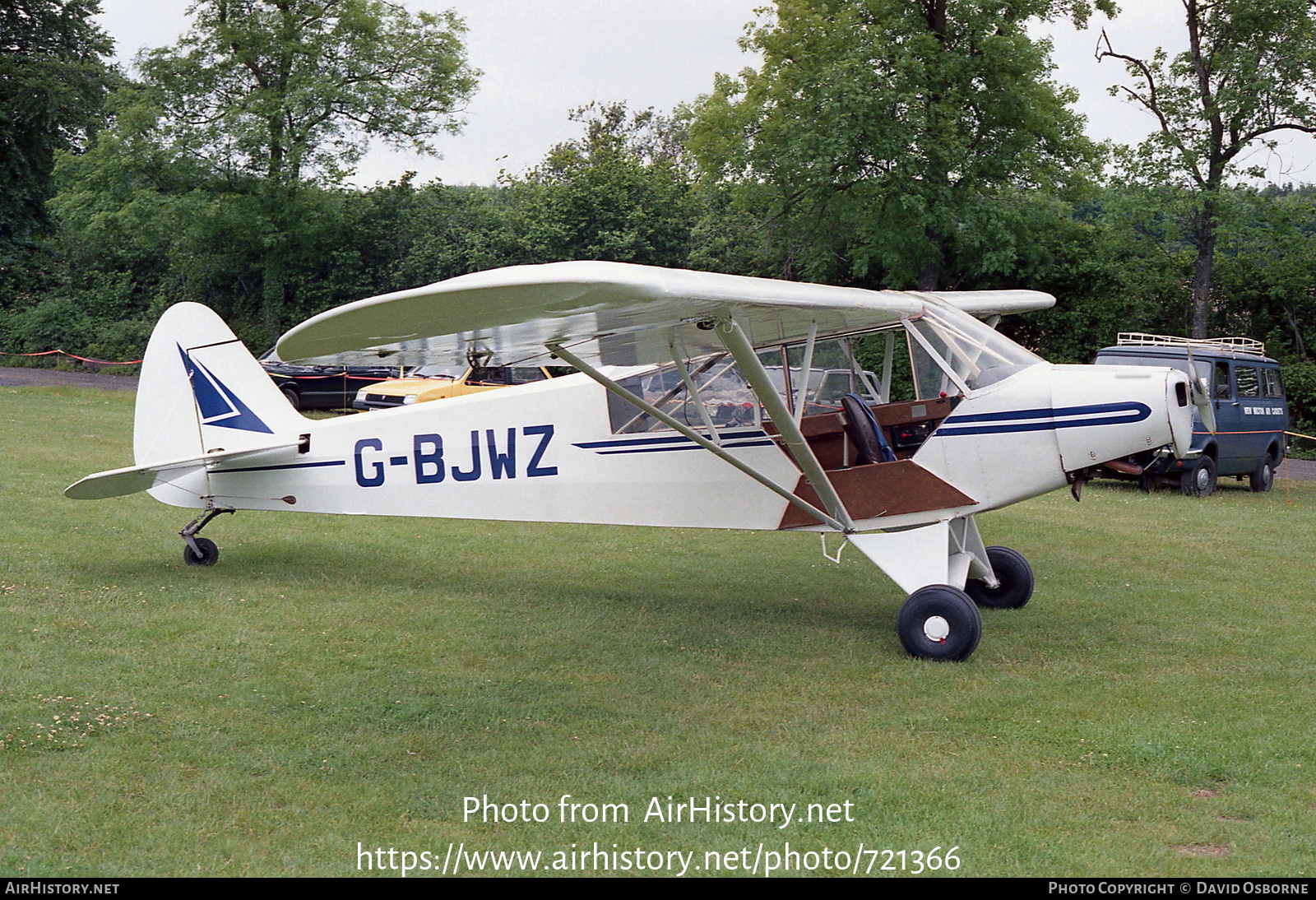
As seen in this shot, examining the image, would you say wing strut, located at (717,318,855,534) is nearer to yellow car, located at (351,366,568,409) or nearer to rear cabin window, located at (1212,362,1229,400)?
rear cabin window, located at (1212,362,1229,400)

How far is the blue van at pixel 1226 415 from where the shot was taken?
16.1m

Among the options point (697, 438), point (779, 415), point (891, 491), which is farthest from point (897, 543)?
point (697, 438)

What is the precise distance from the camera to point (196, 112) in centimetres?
3359

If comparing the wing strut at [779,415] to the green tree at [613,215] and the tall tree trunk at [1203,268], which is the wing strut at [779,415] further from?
the green tree at [613,215]

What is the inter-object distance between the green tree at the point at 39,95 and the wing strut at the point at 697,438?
3919cm

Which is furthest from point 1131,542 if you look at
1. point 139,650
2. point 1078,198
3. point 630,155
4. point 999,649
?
point 630,155

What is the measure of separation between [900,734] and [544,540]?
21.0ft

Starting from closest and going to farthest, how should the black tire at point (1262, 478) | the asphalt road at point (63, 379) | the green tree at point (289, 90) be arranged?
the black tire at point (1262, 478) → the asphalt road at point (63, 379) → the green tree at point (289, 90)

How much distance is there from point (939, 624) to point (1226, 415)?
11878 millimetres

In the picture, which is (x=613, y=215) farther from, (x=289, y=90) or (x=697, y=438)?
(x=697, y=438)

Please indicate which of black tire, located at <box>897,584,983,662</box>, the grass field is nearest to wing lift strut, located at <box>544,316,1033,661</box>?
black tire, located at <box>897,584,983,662</box>

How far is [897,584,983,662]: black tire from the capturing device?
22.1 feet

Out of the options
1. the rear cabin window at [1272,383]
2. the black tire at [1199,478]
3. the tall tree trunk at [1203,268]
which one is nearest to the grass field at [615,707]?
the black tire at [1199,478]

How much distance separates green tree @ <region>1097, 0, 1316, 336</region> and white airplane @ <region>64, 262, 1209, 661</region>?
16.3 metres
